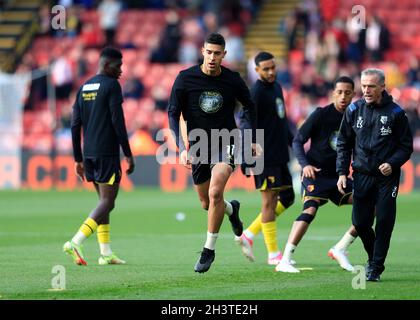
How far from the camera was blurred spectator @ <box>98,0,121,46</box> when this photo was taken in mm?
35781

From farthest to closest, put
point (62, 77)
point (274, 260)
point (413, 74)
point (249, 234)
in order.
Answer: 1. point (62, 77)
2. point (413, 74)
3. point (249, 234)
4. point (274, 260)

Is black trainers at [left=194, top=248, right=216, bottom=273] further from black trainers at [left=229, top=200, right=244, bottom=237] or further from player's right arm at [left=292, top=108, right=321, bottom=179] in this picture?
player's right arm at [left=292, top=108, right=321, bottom=179]

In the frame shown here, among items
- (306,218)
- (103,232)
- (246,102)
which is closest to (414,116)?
(103,232)

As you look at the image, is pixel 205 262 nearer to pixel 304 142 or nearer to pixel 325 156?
A: pixel 304 142

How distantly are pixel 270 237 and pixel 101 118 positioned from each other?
2477mm

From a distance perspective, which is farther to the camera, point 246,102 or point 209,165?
point 246,102

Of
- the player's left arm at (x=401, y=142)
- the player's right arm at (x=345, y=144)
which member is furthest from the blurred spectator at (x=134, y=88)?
the player's left arm at (x=401, y=142)

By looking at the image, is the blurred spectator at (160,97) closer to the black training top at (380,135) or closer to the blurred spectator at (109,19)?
the blurred spectator at (109,19)

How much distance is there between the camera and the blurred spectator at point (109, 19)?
3578 cm

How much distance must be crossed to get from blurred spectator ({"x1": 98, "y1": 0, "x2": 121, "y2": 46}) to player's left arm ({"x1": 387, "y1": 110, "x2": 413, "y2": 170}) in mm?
25412

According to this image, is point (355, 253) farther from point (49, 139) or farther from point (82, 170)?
point (49, 139)

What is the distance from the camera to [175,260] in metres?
13.3

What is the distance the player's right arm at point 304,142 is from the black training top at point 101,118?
6.51 ft
